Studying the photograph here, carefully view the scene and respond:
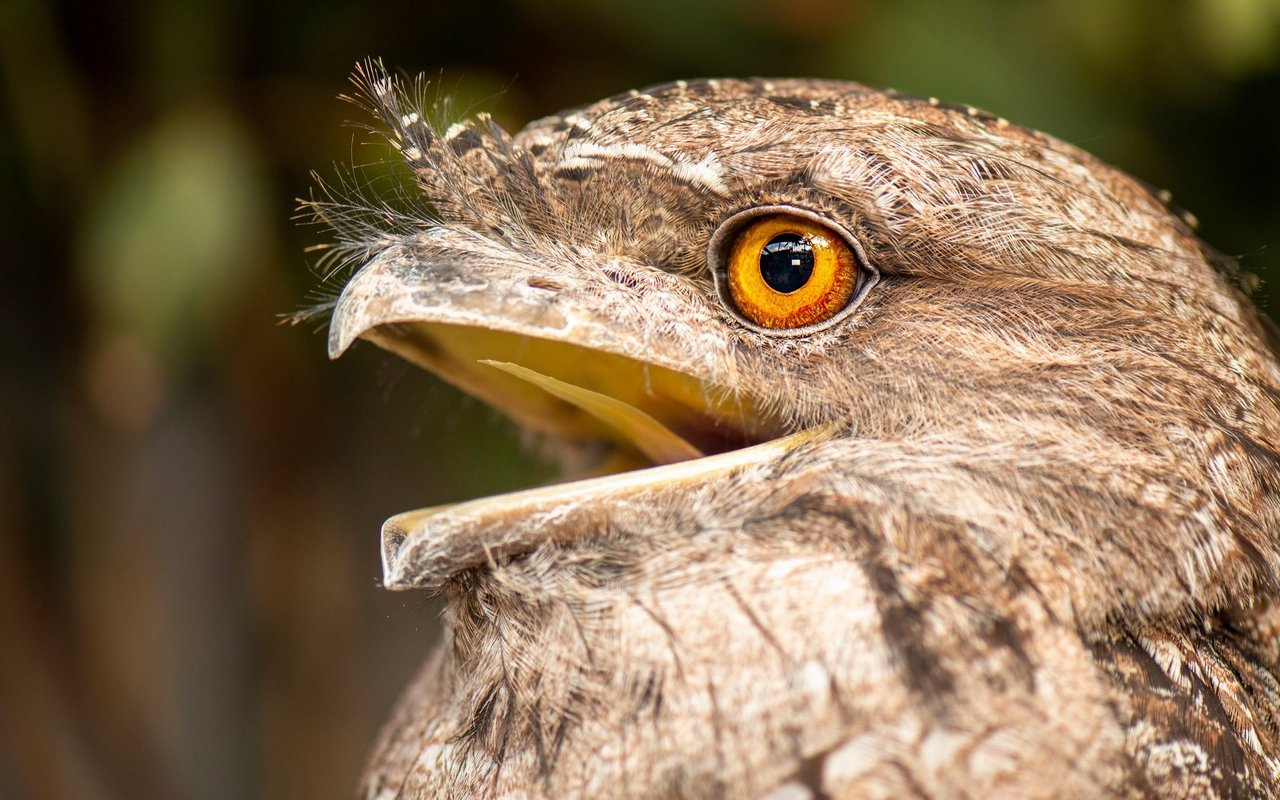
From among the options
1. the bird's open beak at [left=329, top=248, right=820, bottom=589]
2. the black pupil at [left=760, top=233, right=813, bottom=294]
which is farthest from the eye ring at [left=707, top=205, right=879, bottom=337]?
the bird's open beak at [left=329, top=248, right=820, bottom=589]

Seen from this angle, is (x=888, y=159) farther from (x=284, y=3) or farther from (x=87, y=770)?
(x=87, y=770)

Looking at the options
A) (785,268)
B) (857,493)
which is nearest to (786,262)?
(785,268)

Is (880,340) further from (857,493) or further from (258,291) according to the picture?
(258,291)

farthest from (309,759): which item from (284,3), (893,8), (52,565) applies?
(893,8)

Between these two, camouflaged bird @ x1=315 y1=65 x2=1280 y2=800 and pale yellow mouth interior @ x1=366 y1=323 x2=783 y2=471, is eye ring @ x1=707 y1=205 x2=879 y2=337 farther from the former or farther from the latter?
pale yellow mouth interior @ x1=366 y1=323 x2=783 y2=471

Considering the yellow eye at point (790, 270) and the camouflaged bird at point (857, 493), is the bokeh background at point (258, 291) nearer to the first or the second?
the camouflaged bird at point (857, 493)

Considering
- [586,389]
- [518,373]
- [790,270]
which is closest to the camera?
[790,270]
